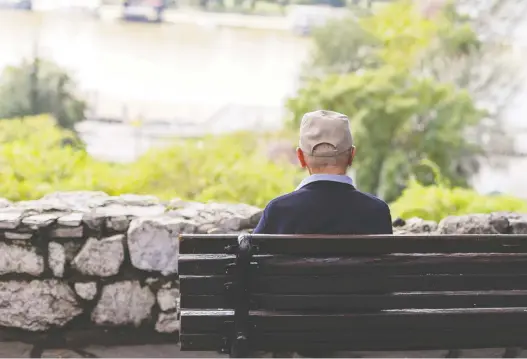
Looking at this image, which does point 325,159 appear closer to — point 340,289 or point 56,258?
point 340,289

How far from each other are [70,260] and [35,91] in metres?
9.16

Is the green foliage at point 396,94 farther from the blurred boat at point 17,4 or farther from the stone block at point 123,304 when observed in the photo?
the stone block at point 123,304

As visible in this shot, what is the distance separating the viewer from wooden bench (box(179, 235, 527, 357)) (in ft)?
5.41

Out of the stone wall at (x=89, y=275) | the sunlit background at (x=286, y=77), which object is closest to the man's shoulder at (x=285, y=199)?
the stone wall at (x=89, y=275)

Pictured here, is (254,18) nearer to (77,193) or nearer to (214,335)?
(77,193)

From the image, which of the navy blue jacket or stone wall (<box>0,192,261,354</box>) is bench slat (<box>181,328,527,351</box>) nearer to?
the navy blue jacket

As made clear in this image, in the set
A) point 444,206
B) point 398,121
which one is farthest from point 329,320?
point 398,121

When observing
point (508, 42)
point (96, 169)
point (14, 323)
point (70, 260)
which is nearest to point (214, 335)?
point (70, 260)

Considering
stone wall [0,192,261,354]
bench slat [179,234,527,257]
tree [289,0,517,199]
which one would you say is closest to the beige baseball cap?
bench slat [179,234,527,257]

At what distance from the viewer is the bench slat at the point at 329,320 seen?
1.67 meters

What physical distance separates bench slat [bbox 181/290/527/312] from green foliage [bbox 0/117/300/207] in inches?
132

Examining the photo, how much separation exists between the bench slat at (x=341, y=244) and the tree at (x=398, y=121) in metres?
9.57

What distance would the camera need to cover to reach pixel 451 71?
13.1 meters

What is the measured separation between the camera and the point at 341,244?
1639 mm
